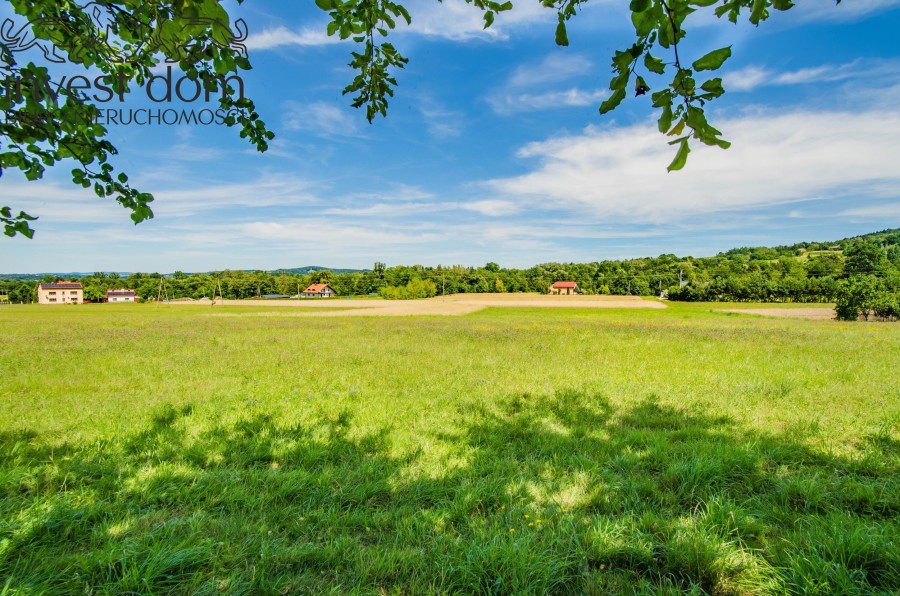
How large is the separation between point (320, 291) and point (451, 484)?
139248 millimetres

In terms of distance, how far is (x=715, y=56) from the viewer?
5.69 ft

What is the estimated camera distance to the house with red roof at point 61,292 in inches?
3044

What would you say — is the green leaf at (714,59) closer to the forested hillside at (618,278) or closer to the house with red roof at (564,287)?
the forested hillside at (618,278)

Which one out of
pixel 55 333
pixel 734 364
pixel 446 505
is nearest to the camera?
pixel 446 505

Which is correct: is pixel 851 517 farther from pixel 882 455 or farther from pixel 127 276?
pixel 127 276

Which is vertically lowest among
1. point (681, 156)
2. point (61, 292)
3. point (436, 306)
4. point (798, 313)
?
point (798, 313)

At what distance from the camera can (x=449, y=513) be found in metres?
3.65

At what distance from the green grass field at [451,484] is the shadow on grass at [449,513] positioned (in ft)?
0.08

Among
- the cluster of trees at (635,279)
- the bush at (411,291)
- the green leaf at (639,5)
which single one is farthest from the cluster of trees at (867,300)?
the bush at (411,291)

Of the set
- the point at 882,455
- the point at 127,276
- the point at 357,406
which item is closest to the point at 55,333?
the point at 357,406

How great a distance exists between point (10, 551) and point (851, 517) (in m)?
7.29

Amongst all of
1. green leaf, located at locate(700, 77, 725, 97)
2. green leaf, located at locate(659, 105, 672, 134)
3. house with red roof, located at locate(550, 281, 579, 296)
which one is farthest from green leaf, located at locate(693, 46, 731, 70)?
house with red roof, located at locate(550, 281, 579, 296)

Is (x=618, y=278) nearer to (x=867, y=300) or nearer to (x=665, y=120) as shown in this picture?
(x=867, y=300)

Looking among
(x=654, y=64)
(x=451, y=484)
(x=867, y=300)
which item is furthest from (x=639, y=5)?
(x=867, y=300)
